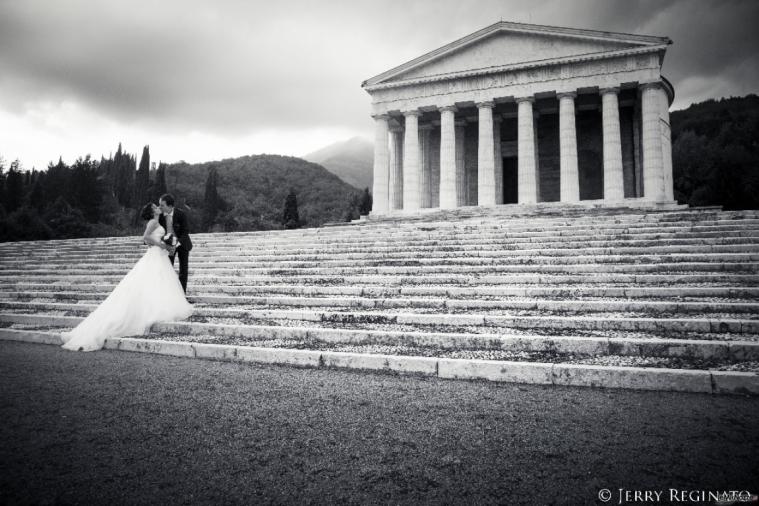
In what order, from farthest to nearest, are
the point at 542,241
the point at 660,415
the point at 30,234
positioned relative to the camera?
the point at 30,234 < the point at 542,241 < the point at 660,415

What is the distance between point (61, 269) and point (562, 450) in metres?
15.0

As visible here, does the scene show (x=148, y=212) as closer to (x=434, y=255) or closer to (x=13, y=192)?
(x=434, y=255)

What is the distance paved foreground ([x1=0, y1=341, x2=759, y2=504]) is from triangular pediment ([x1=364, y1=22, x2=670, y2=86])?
2025 centimetres

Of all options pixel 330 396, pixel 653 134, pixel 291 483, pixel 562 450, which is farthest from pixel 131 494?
pixel 653 134

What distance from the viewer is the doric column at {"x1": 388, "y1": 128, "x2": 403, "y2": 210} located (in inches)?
946

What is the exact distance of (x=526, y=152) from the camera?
20.2 meters

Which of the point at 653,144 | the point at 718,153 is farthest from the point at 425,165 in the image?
the point at 718,153

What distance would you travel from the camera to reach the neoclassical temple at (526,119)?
1878cm

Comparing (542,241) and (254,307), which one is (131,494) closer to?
(254,307)

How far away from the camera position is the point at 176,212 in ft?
24.2

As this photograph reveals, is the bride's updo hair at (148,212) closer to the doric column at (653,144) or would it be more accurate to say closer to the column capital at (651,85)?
the doric column at (653,144)

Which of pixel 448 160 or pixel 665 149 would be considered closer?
pixel 665 149

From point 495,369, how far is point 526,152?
1829 centimetres

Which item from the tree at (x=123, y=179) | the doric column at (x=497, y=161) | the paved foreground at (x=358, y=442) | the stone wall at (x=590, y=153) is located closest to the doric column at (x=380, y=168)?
the doric column at (x=497, y=161)
